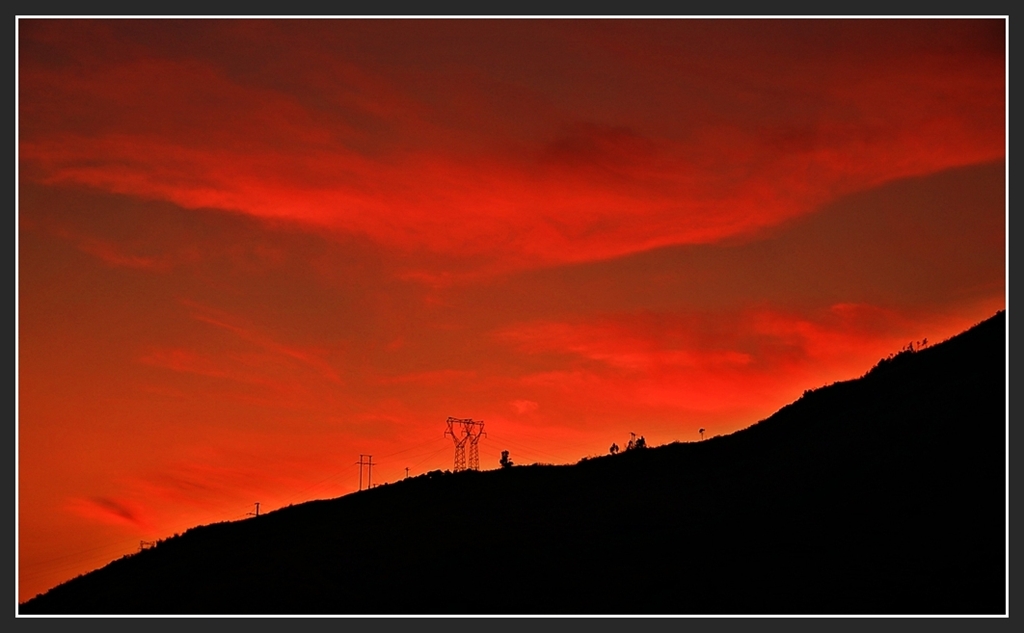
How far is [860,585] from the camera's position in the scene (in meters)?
47.5

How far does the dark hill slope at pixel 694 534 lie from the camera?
49.6m

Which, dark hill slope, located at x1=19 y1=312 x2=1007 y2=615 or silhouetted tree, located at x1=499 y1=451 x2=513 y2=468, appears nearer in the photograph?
dark hill slope, located at x1=19 y1=312 x2=1007 y2=615

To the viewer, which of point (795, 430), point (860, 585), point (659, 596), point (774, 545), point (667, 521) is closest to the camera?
point (860, 585)

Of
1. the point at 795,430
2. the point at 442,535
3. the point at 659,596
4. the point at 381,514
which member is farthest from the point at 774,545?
the point at 381,514

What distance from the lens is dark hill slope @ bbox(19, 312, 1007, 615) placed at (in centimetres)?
4959

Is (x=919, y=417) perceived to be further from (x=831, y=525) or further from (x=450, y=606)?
(x=450, y=606)

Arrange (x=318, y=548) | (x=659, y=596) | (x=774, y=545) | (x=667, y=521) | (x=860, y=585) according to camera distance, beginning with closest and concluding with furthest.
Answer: (x=860, y=585) → (x=659, y=596) → (x=774, y=545) → (x=667, y=521) → (x=318, y=548)

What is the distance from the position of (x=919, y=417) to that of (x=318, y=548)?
36839 millimetres

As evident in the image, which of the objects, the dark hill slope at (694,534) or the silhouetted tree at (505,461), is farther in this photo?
the silhouetted tree at (505,461)

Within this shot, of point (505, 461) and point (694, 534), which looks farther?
point (505, 461)

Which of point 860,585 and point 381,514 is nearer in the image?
point 860,585

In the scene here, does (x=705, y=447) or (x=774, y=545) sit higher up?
(x=705, y=447)

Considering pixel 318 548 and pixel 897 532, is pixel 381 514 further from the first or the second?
pixel 897 532

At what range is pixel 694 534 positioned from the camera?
196ft
